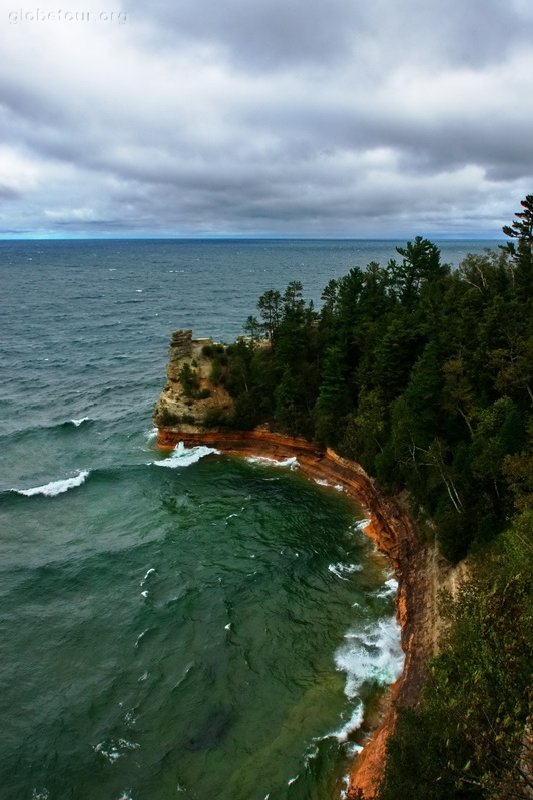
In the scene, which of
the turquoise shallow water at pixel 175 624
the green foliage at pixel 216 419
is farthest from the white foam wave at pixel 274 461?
the green foliage at pixel 216 419

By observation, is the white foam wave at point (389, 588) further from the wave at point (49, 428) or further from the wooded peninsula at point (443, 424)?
the wave at point (49, 428)

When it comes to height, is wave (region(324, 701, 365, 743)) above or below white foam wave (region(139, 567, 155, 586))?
above

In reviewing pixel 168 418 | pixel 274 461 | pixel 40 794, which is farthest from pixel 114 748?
pixel 168 418

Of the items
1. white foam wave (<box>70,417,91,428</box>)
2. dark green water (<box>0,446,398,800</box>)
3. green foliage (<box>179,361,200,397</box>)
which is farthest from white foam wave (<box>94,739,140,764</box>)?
white foam wave (<box>70,417,91,428</box>)

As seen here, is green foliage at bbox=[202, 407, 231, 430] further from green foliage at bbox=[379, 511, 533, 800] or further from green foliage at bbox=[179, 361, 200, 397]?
green foliage at bbox=[379, 511, 533, 800]

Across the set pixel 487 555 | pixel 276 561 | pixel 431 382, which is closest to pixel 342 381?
pixel 431 382

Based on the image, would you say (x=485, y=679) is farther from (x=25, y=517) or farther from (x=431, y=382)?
(x=25, y=517)

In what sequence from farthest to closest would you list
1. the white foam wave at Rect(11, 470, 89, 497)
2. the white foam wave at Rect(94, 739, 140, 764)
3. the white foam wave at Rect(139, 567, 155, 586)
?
the white foam wave at Rect(11, 470, 89, 497) < the white foam wave at Rect(139, 567, 155, 586) < the white foam wave at Rect(94, 739, 140, 764)
